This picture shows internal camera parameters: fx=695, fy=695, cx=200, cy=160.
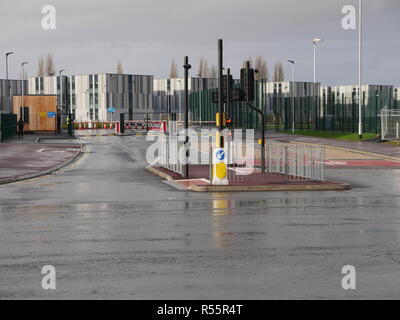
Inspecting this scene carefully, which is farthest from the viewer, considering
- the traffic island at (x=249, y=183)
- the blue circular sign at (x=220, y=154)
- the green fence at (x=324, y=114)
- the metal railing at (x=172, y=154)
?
the green fence at (x=324, y=114)

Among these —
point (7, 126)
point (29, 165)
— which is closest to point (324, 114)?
point (7, 126)

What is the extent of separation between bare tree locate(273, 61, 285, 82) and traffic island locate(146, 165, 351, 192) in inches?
5085

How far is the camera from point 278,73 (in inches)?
6009

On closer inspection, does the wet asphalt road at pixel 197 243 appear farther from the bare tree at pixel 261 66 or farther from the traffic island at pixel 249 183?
the bare tree at pixel 261 66

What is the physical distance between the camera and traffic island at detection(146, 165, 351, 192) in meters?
20.1

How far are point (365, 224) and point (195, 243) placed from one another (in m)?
3.92

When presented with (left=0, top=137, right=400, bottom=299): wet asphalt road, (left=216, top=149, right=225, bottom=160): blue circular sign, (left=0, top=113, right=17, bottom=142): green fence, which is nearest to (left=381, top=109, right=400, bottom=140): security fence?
(left=0, top=113, right=17, bottom=142): green fence

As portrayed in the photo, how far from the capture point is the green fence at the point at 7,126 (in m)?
57.3

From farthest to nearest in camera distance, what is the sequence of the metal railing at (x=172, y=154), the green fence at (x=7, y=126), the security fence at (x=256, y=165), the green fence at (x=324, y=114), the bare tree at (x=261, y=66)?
the bare tree at (x=261, y=66), the green fence at (x=324, y=114), the green fence at (x=7, y=126), the metal railing at (x=172, y=154), the security fence at (x=256, y=165)

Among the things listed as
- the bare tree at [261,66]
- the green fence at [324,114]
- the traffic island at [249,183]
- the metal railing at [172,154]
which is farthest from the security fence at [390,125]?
the bare tree at [261,66]

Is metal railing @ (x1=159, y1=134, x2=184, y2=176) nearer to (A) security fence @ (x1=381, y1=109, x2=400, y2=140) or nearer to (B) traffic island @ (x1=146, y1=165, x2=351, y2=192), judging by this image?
(B) traffic island @ (x1=146, y1=165, x2=351, y2=192)

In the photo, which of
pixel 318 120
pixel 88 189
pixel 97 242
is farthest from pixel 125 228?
pixel 318 120

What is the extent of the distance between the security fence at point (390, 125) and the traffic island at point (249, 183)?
26.5 m
